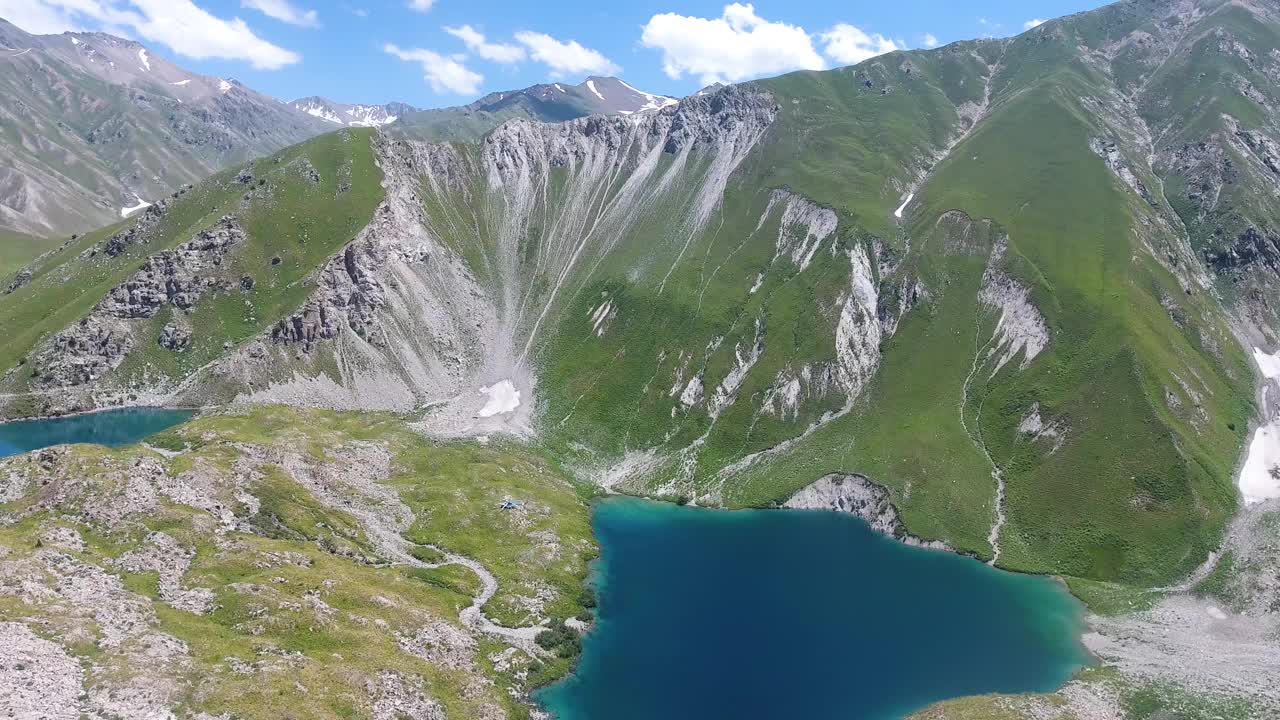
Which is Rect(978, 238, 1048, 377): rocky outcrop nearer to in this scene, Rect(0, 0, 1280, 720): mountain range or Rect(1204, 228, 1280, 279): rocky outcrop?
Rect(0, 0, 1280, 720): mountain range

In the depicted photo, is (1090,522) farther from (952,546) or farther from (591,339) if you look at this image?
(591,339)

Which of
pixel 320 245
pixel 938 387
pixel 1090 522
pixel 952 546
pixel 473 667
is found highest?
pixel 320 245

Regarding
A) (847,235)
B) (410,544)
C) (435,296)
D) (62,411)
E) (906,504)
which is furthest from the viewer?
(435,296)

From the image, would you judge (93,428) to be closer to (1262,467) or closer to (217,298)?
(217,298)

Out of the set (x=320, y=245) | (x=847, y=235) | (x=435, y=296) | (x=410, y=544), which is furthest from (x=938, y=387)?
(x=320, y=245)

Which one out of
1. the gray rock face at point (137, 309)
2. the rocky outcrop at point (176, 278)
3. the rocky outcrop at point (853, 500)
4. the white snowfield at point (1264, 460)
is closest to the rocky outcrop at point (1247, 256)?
the white snowfield at point (1264, 460)

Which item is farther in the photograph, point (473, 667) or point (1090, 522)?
point (1090, 522)

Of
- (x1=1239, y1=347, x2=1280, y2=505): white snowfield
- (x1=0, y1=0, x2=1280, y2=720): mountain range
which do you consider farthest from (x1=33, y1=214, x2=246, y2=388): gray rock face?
(x1=1239, y1=347, x2=1280, y2=505): white snowfield

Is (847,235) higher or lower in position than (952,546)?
higher
